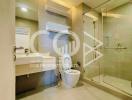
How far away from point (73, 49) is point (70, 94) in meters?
1.44

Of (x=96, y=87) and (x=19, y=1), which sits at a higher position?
(x=19, y=1)

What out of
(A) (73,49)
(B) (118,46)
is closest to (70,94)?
(A) (73,49)

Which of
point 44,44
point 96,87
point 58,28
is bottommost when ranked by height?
point 96,87

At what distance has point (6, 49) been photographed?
3.18ft

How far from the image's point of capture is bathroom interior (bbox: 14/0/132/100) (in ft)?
7.38

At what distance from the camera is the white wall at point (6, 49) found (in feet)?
3.07

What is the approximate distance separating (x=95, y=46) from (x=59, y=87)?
1.78 m

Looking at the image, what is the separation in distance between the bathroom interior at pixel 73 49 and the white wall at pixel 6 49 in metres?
0.82

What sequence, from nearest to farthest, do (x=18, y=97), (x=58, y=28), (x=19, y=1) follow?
(x=18, y=97) → (x=19, y=1) → (x=58, y=28)

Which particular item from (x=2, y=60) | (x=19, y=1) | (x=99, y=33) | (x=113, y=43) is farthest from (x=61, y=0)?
(x=2, y=60)

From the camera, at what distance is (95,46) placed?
3.45 meters

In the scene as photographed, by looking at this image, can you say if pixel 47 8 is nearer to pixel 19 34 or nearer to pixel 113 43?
pixel 19 34
